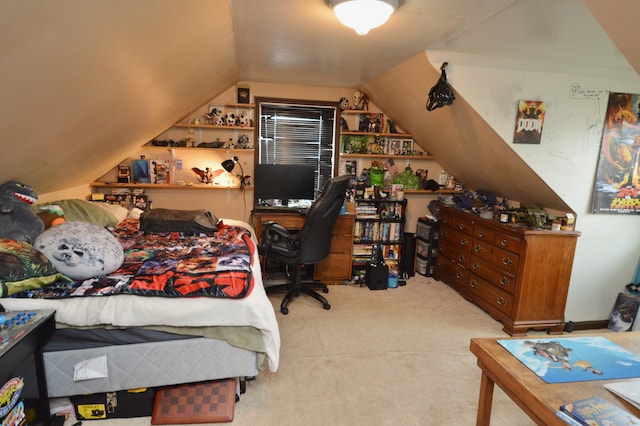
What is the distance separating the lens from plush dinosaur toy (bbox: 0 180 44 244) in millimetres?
1826

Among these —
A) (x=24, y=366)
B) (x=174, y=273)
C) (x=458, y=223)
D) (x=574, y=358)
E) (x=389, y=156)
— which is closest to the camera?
(x=574, y=358)

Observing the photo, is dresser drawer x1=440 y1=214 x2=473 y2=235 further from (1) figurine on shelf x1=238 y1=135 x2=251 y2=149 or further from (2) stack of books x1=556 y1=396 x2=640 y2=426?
(2) stack of books x1=556 y1=396 x2=640 y2=426

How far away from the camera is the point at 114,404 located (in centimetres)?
173

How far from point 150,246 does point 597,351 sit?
8.31ft

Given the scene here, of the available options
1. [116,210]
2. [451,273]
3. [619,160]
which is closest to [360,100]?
[451,273]

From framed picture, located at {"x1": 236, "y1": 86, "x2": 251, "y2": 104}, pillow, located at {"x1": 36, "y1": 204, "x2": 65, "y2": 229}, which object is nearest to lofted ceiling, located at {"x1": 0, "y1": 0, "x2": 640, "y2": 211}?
pillow, located at {"x1": 36, "y1": 204, "x2": 65, "y2": 229}

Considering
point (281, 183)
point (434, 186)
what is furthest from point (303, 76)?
point (434, 186)

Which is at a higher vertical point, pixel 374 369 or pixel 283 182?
pixel 283 182

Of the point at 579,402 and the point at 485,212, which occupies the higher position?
the point at 485,212

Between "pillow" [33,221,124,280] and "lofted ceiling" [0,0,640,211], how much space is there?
0.46m

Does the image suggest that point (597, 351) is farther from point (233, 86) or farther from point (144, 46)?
point (233, 86)

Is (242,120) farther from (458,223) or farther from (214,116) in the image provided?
(458,223)

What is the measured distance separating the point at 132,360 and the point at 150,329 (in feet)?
0.57

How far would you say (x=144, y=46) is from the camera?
165 cm
